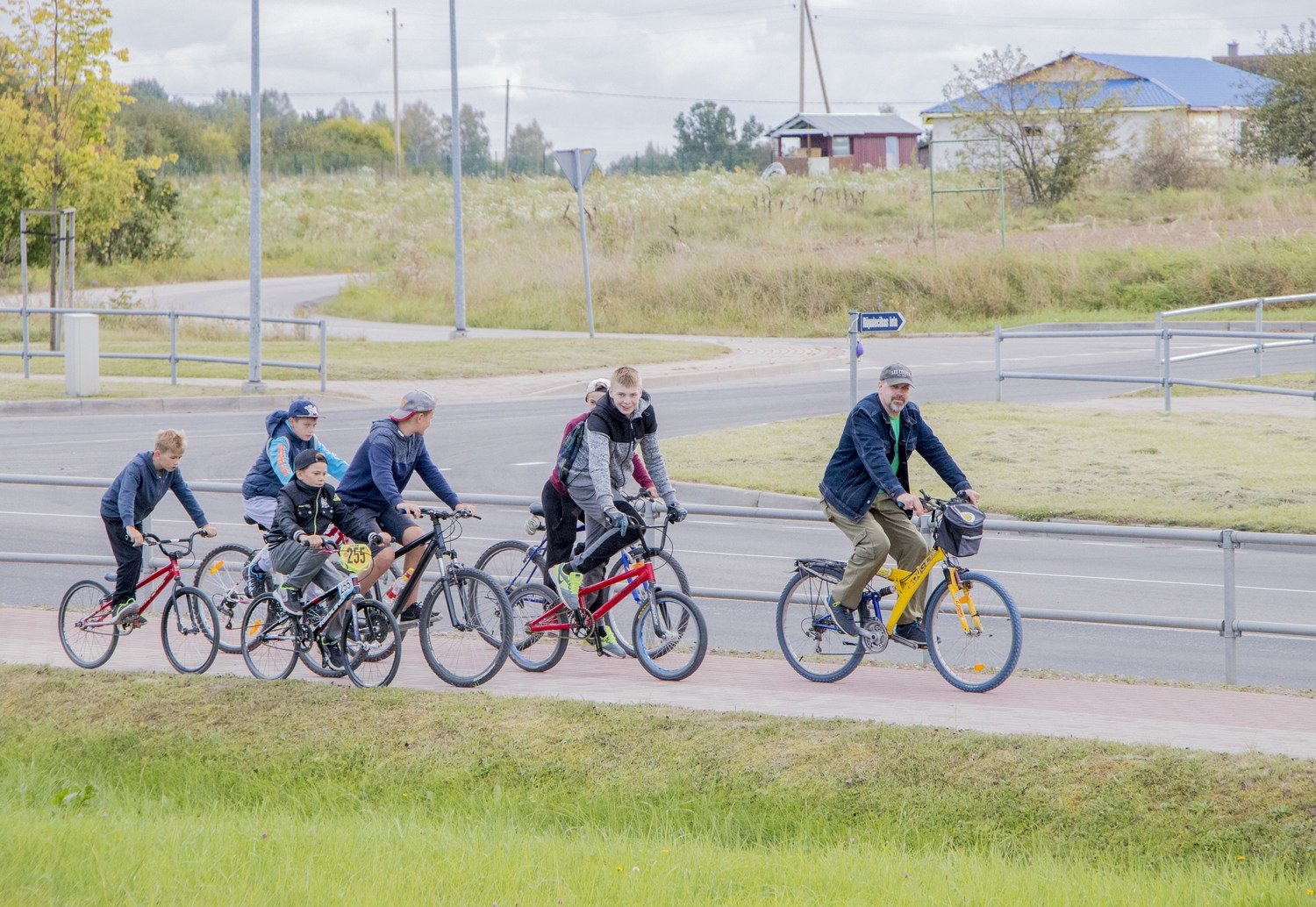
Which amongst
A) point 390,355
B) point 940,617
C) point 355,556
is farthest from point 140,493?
point 390,355

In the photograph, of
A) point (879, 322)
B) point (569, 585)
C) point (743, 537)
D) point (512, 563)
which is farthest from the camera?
point (743, 537)

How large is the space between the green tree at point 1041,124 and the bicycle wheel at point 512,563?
44101 mm

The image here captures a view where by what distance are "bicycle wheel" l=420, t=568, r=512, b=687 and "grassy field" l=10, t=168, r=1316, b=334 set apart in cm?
2755

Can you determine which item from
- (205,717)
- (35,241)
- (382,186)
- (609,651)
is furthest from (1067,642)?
(382,186)

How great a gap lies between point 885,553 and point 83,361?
1744 centimetres

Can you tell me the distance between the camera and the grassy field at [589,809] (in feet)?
17.1

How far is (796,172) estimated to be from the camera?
8244cm

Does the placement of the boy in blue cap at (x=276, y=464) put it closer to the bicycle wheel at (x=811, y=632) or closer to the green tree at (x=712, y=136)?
the bicycle wheel at (x=811, y=632)

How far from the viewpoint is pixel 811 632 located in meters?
8.17

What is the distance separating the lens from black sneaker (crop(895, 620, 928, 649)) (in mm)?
7902

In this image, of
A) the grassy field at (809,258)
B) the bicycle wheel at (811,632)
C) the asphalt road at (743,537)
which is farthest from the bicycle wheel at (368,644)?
the grassy field at (809,258)

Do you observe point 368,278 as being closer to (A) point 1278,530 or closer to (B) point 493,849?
(A) point 1278,530

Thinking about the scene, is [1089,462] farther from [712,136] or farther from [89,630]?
[712,136]

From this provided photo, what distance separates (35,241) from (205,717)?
2820cm
